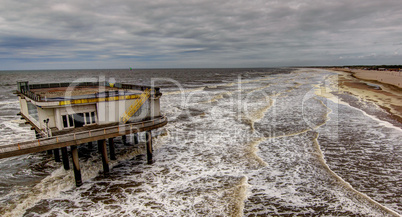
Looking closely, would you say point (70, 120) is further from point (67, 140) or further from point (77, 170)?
point (77, 170)

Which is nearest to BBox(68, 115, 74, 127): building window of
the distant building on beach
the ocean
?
the distant building on beach

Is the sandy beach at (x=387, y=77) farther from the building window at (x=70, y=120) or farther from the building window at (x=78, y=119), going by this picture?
the building window at (x=70, y=120)

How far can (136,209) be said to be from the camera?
45.1 ft

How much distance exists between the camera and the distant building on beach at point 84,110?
16.2m

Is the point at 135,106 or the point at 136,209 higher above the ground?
the point at 135,106

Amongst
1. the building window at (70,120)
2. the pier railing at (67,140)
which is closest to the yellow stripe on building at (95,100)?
the building window at (70,120)

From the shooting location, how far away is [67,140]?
573 inches

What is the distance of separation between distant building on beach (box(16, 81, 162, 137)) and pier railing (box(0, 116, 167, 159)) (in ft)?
4.64

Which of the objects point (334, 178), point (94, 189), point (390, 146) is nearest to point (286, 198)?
point (334, 178)

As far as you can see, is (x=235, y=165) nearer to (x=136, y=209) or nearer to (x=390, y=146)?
(x=136, y=209)

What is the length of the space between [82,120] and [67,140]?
121 inches

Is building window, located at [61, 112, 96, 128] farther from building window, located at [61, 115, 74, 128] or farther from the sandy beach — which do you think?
the sandy beach

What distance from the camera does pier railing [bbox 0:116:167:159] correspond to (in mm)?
12906

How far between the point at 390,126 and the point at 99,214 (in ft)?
111
